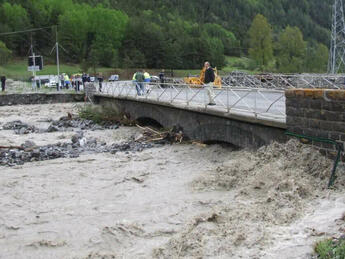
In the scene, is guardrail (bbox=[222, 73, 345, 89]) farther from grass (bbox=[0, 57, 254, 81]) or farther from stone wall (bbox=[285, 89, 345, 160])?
grass (bbox=[0, 57, 254, 81])

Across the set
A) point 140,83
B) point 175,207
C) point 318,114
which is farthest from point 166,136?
point 318,114

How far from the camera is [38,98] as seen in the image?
4062 cm

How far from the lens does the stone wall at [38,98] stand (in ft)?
132

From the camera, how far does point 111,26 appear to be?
Result: 105m

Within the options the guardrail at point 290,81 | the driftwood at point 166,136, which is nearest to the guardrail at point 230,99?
the driftwood at point 166,136

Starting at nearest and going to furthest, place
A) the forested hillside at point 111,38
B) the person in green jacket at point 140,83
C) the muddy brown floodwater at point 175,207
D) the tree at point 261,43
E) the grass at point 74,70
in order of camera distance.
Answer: the muddy brown floodwater at point 175,207 < the person in green jacket at point 140,83 < the tree at point 261,43 < the grass at point 74,70 < the forested hillside at point 111,38

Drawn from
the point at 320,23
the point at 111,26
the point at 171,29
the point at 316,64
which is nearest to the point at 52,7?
the point at 111,26

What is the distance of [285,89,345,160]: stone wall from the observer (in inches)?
382

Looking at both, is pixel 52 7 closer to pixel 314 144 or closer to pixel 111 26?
pixel 111 26

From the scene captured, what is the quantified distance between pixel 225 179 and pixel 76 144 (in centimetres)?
873

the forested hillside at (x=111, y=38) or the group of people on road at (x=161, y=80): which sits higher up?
the forested hillside at (x=111, y=38)

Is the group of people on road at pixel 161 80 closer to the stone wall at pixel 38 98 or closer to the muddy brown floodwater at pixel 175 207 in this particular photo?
the muddy brown floodwater at pixel 175 207

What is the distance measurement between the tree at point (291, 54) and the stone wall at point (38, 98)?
34.5m

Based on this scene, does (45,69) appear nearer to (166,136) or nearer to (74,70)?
(74,70)
